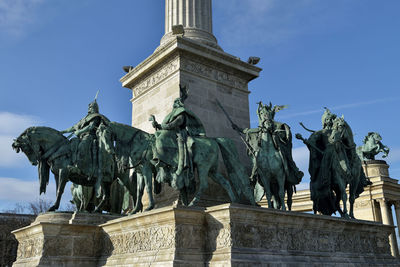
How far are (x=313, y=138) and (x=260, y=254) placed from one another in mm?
6481

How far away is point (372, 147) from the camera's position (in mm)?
35312

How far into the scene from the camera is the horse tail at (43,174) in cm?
1400

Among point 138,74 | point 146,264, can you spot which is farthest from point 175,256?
point 138,74

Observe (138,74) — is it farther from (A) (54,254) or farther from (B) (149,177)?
(A) (54,254)

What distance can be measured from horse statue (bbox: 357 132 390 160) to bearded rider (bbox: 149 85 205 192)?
25.5 meters

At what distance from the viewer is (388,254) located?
48.3 ft

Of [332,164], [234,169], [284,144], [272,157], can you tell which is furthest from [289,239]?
[332,164]

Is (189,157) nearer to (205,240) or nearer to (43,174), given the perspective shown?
(205,240)

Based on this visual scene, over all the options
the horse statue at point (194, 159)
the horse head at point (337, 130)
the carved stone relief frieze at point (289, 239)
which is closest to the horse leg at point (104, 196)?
the horse statue at point (194, 159)

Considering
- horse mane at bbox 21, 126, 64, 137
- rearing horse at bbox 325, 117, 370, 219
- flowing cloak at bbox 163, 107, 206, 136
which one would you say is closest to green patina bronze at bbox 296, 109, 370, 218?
rearing horse at bbox 325, 117, 370, 219

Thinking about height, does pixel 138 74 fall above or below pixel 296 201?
above

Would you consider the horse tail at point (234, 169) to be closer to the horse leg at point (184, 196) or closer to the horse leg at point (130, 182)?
the horse leg at point (184, 196)

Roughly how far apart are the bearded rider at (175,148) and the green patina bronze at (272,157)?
6.06ft

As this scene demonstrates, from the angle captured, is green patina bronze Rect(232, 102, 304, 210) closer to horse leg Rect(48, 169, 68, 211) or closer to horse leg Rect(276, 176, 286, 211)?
horse leg Rect(276, 176, 286, 211)
